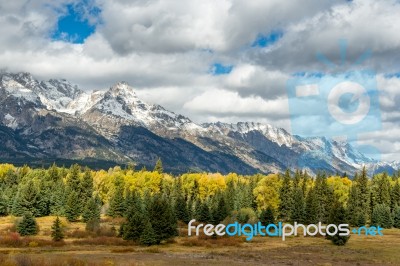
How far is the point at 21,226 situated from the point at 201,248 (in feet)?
123

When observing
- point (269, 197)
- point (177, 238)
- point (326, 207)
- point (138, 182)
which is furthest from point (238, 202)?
point (177, 238)

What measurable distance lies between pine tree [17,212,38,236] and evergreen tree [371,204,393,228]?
304 ft

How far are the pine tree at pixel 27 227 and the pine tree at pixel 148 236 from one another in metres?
24.9

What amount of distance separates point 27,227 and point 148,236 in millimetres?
27128

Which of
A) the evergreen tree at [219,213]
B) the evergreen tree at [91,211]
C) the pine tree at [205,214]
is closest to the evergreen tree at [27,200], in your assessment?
the evergreen tree at [91,211]

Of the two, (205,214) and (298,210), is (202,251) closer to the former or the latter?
(205,214)

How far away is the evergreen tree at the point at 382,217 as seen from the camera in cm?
13162

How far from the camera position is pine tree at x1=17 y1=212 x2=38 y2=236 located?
293ft

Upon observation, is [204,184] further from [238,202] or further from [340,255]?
[340,255]

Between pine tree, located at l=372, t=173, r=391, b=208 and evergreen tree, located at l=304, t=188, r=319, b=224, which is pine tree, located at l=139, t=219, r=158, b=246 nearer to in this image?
evergreen tree, located at l=304, t=188, r=319, b=224

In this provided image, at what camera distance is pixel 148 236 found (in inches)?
3113

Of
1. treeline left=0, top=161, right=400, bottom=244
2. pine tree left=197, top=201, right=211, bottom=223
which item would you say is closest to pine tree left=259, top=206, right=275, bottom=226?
treeline left=0, top=161, right=400, bottom=244

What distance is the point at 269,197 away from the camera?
13638 centimetres

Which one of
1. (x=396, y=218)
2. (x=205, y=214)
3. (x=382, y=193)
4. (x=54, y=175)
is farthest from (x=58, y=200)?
(x=396, y=218)
